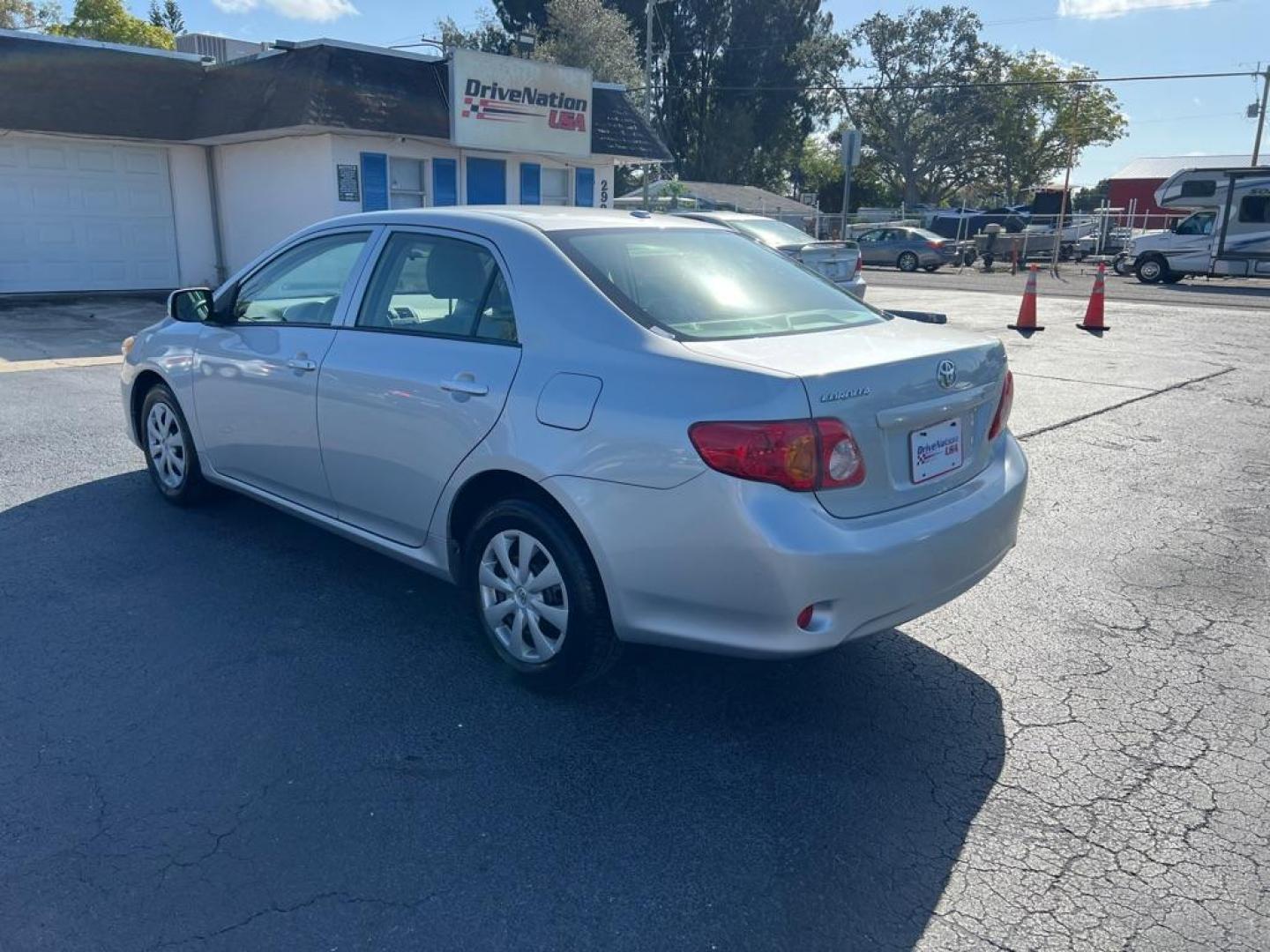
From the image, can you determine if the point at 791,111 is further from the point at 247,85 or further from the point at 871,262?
the point at 247,85

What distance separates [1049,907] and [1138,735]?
1.09m

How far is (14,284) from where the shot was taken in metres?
15.3

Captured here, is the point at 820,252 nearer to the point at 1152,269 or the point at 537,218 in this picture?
the point at 537,218

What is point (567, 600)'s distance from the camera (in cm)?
340

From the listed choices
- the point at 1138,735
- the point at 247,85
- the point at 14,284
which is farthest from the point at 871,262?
the point at 1138,735

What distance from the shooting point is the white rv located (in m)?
24.0

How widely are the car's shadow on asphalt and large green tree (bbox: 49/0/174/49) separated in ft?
156

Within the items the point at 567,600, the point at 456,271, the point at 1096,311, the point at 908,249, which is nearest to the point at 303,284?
the point at 456,271

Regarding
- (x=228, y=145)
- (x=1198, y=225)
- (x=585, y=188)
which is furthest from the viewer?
(x=1198, y=225)

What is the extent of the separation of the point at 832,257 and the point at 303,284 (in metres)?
9.72

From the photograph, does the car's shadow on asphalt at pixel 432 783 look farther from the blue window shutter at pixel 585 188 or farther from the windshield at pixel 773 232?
the blue window shutter at pixel 585 188

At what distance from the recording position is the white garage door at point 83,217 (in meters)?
15.1

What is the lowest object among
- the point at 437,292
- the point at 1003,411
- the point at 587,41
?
the point at 1003,411

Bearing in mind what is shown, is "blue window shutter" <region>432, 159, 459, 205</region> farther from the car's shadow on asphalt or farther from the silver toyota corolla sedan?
the car's shadow on asphalt
